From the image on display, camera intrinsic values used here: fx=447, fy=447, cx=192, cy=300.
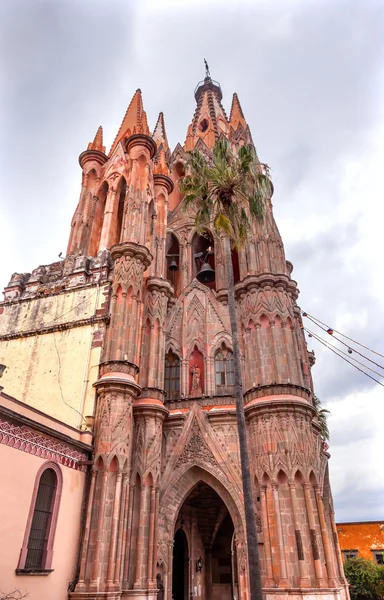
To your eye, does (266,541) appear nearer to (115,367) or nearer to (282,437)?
(282,437)

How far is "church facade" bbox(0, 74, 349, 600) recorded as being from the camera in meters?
14.5

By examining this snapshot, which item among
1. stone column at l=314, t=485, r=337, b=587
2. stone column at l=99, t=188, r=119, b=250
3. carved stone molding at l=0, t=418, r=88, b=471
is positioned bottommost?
stone column at l=314, t=485, r=337, b=587

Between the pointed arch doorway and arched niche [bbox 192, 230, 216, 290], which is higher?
arched niche [bbox 192, 230, 216, 290]

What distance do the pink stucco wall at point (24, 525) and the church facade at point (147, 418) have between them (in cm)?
5

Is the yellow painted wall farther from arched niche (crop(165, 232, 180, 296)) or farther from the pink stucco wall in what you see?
arched niche (crop(165, 232, 180, 296))

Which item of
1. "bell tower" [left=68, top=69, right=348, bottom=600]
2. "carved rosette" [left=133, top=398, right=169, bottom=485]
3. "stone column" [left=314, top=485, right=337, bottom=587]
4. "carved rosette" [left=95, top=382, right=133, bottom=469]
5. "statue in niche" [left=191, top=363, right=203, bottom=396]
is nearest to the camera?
"stone column" [left=314, top=485, right=337, bottom=587]

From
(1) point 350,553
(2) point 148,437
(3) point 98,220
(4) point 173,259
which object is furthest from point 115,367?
(1) point 350,553

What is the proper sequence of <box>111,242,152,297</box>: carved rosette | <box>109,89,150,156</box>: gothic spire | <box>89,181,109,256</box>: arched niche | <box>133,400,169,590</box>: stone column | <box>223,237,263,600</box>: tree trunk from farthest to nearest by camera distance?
<box>109,89,150,156</box>: gothic spire
<box>89,181,109,256</box>: arched niche
<box>111,242,152,297</box>: carved rosette
<box>133,400,169,590</box>: stone column
<box>223,237,263,600</box>: tree trunk

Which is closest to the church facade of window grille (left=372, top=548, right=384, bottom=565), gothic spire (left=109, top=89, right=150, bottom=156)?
gothic spire (left=109, top=89, right=150, bottom=156)

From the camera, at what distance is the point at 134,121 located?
2927cm

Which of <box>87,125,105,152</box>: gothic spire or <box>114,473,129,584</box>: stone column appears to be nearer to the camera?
<box>114,473,129,584</box>: stone column

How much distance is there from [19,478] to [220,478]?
8454 mm

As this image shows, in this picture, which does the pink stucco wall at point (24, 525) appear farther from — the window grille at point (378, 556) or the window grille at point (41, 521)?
the window grille at point (378, 556)

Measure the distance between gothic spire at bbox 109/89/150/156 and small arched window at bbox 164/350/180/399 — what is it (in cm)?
1337
